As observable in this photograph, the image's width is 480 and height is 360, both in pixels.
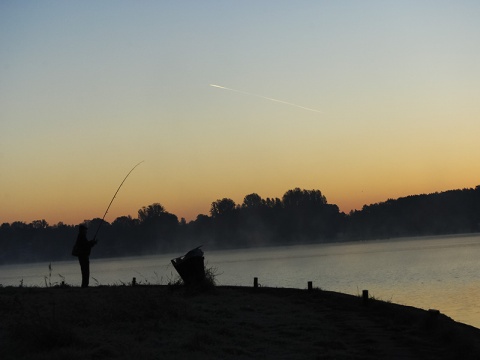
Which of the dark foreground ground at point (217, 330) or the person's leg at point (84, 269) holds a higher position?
the person's leg at point (84, 269)

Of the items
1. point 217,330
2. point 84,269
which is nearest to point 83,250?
point 84,269

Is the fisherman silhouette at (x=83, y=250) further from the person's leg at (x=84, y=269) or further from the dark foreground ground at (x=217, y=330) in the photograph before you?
the dark foreground ground at (x=217, y=330)

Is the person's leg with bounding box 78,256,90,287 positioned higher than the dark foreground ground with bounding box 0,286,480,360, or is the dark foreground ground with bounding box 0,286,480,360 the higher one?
the person's leg with bounding box 78,256,90,287

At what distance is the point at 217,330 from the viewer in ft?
51.0

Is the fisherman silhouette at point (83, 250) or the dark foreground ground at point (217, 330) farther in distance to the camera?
the fisherman silhouette at point (83, 250)

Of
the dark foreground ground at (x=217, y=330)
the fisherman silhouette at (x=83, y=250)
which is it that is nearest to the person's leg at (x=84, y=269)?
the fisherman silhouette at (x=83, y=250)

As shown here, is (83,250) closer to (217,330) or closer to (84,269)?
(84,269)

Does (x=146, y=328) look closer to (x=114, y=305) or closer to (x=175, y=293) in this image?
(x=114, y=305)

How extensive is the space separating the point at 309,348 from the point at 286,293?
11.4 metres

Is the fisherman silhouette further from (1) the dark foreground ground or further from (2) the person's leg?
(1) the dark foreground ground

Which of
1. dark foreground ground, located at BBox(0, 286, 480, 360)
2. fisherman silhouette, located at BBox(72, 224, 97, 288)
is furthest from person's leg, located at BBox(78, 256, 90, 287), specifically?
dark foreground ground, located at BBox(0, 286, 480, 360)

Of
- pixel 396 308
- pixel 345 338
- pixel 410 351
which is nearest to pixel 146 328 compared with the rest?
pixel 345 338

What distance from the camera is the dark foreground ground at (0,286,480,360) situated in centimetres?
1305

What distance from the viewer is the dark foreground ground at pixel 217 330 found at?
13055 mm
